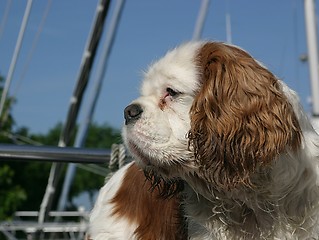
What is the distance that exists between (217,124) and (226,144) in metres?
0.08

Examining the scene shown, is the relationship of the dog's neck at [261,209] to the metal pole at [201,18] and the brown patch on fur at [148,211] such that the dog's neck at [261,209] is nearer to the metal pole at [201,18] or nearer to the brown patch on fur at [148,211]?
the brown patch on fur at [148,211]

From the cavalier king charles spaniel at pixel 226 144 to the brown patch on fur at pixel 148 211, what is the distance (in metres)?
0.02

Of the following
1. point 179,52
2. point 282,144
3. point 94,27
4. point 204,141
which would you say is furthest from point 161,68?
point 94,27

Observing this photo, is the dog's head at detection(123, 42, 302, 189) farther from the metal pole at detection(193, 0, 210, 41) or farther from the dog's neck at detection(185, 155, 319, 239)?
the metal pole at detection(193, 0, 210, 41)

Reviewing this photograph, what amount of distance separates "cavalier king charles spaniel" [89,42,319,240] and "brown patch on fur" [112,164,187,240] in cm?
2

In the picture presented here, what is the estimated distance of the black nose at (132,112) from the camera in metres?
3.28

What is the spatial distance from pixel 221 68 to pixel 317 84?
3841 millimetres

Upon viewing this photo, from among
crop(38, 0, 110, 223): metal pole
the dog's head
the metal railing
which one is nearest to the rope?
the metal railing

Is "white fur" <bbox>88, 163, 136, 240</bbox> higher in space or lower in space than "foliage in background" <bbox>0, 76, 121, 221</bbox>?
higher

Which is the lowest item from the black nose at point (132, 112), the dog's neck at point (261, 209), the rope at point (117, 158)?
the rope at point (117, 158)

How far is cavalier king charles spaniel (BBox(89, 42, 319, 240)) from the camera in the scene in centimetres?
322

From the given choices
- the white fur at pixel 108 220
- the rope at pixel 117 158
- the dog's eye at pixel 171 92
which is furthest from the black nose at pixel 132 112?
the rope at pixel 117 158

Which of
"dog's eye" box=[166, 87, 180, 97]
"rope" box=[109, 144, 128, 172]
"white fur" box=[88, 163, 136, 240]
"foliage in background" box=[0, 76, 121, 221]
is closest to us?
"dog's eye" box=[166, 87, 180, 97]

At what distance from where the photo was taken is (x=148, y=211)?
3.58 metres
